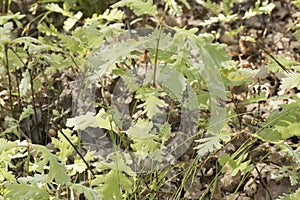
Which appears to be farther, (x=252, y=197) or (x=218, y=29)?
(x=218, y=29)

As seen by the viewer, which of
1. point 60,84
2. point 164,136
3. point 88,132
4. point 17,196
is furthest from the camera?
point 60,84

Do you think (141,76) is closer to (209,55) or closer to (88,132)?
(88,132)

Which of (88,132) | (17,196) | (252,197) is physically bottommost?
(252,197)

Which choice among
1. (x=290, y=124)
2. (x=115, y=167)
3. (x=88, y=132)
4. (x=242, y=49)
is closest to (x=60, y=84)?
(x=88, y=132)

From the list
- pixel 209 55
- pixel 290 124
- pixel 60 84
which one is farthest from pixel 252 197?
pixel 60 84

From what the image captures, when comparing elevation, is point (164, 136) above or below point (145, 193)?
above

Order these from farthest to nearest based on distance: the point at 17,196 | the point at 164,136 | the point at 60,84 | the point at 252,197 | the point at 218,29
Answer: the point at 218,29, the point at 60,84, the point at 252,197, the point at 164,136, the point at 17,196

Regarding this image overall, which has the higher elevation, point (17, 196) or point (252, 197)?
point (17, 196)

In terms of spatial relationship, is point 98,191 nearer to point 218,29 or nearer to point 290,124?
point 290,124

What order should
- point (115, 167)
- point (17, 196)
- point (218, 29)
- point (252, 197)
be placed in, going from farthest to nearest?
point (218, 29)
point (252, 197)
point (115, 167)
point (17, 196)
